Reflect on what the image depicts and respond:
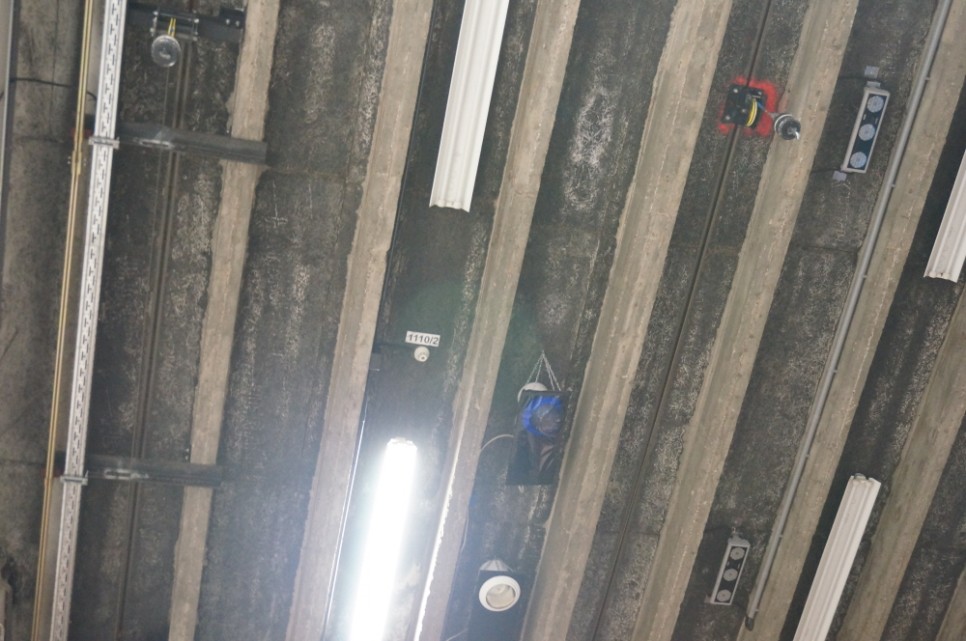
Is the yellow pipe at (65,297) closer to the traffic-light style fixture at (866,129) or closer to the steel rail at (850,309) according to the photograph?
the traffic-light style fixture at (866,129)

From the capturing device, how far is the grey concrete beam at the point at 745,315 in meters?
4.44

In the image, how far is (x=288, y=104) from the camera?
4.18 m

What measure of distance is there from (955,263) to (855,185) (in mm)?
844

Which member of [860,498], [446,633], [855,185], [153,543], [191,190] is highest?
[855,185]

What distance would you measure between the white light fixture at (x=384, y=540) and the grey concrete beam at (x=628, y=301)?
116 centimetres

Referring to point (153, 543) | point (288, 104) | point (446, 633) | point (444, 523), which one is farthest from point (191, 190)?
point (446, 633)

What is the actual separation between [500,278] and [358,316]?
0.93 m

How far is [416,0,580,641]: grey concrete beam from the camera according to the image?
13.8ft

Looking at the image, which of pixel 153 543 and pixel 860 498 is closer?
pixel 153 543

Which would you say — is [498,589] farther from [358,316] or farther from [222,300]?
[222,300]

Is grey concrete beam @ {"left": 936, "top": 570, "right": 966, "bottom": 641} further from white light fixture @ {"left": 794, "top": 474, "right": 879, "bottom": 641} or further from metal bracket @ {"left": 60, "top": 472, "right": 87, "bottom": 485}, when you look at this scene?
metal bracket @ {"left": 60, "top": 472, "right": 87, "bottom": 485}

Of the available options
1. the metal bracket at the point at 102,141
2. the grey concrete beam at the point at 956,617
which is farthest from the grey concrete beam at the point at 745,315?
the metal bracket at the point at 102,141

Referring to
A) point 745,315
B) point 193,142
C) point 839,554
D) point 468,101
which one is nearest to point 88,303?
point 193,142

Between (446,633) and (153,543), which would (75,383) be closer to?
(153,543)
